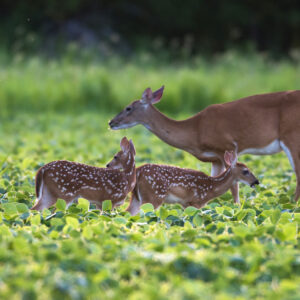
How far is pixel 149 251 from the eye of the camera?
3.95m

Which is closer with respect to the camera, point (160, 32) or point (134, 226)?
point (134, 226)

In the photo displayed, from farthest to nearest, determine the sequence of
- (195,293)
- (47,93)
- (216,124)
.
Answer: (47,93), (216,124), (195,293)

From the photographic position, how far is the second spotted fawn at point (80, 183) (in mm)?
5109

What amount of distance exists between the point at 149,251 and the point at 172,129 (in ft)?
8.51

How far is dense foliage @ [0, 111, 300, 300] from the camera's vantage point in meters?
3.32

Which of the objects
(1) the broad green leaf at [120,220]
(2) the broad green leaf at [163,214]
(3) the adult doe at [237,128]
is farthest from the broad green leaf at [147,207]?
(3) the adult doe at [237,128]

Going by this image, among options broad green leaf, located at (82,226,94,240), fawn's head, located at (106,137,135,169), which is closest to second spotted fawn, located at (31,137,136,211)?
fawn's head, located at (106,137,135,169)

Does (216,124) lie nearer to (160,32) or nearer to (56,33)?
(56,33)

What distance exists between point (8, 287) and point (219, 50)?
22321 millimetres

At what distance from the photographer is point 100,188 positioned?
17.3ft

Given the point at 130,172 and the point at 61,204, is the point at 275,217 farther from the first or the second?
the point at 61,204

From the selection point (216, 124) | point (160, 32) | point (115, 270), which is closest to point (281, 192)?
point (216, 124)

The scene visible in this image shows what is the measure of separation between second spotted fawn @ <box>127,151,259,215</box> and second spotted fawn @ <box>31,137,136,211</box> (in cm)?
14

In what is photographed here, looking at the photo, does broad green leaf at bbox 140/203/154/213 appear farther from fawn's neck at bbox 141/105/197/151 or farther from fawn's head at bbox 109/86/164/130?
fawn's head at bbox 109/86/164/130
